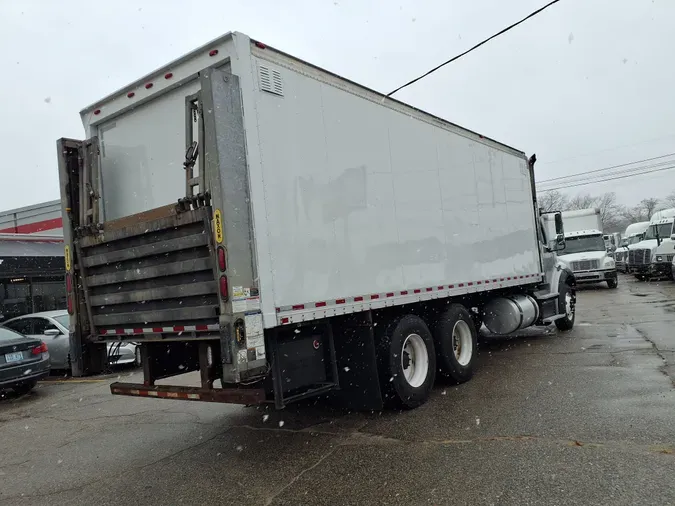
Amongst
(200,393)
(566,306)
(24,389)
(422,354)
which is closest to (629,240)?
(566,306)

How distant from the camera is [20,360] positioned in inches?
348

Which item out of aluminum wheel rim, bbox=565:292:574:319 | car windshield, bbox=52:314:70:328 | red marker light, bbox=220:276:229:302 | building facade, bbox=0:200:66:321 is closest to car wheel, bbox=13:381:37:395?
car windshield, bbox=52:314:70:328

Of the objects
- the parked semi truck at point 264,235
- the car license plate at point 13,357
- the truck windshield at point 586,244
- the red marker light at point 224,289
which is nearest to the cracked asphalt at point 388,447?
the parked semi truck at point 264,235

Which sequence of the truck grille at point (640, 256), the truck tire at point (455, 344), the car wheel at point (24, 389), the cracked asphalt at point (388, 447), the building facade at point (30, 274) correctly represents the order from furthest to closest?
1. the truck grille at point (640, 256)
2. the building facade at point (30, 274)
3. the car wheel at point (24, 389)
4. the truck tire at point (455, 344)
5. the cracked asphalt at point (388, 447)

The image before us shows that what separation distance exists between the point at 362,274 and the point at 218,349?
165cm

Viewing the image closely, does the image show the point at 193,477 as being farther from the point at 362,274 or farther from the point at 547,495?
the point at 547,495

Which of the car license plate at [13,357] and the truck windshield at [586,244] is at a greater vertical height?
the truck windshield at [586,244]

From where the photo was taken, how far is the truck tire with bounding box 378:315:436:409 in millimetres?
5809

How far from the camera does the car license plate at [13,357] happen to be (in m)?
8.66

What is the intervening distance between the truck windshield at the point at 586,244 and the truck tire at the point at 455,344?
54.1 ft

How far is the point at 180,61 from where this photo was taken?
511cm

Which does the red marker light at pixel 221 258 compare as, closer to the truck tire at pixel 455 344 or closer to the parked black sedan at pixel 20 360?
the truck tire at pixel 455 344

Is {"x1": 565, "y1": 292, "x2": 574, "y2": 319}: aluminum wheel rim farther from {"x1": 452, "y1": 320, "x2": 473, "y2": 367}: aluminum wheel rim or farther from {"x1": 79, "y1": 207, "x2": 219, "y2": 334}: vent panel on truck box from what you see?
{"x1": 79, "y1": 207, "x2": 219, "y2": 334}: vent panel on truck box

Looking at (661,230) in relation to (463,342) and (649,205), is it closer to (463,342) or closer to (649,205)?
(463,342)
